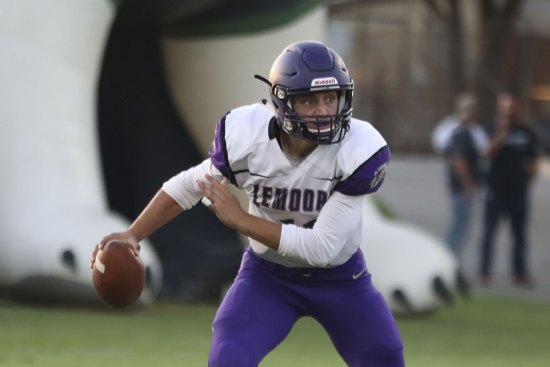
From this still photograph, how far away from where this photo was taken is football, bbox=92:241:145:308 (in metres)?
5.24

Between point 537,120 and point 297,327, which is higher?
point 297,327

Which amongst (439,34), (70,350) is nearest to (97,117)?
(70,350)

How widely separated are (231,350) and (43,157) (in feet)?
13.8

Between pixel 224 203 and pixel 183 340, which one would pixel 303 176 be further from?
pixel 183 340

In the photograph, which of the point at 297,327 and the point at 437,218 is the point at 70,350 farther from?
the point at 437,218

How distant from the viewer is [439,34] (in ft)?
99.4

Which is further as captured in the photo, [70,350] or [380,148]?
[70,350]

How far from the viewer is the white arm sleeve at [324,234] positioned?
5.02 meters

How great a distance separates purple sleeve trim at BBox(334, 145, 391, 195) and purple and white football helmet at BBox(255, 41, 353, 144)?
135 mm

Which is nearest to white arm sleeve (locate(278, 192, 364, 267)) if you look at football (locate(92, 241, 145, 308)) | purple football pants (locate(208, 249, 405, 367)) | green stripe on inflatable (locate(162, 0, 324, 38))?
purple football pants (locate(208, 249, 405, 367))

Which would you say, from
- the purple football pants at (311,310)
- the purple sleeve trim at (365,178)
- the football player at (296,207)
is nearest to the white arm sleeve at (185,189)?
the football player at (296,207)

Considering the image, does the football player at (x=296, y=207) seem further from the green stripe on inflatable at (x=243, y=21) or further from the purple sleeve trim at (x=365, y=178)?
the green stripe on inflatable at (x=243, y=21)

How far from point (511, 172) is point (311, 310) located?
7.29 metres

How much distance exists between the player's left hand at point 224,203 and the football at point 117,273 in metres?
0.45
